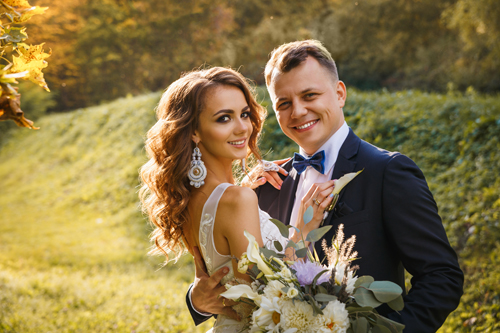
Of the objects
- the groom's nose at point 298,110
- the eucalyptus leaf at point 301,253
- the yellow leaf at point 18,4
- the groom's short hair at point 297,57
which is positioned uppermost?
the yellow leaf at point 18,4

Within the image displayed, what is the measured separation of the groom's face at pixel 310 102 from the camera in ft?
8.63

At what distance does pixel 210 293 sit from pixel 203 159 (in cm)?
84

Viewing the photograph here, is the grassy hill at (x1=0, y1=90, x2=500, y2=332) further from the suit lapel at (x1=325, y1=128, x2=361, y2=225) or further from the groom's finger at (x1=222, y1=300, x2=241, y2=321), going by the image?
the groom's finger at (x1=222, y1=300, x2=241, y2=321)

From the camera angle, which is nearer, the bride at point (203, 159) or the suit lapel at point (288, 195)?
the bride at point (203, 159)

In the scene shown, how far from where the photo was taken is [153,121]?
518 inches

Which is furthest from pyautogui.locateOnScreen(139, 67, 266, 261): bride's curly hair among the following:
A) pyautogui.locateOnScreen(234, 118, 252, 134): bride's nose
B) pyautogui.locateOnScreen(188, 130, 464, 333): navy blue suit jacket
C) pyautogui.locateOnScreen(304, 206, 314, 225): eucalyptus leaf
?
pyautogui.locateOnScreen(304, 206, 314, 225): eucalyptus leaf

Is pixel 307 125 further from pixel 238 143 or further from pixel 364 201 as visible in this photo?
pixel 364 201

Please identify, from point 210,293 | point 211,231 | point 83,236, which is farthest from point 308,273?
point 83,236

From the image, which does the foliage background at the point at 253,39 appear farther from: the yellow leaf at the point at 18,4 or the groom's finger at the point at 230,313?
the yellow leaf at the point at 18,4

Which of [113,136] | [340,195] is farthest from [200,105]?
[113,136]

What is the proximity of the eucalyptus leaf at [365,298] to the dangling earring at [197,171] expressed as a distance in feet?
4.01

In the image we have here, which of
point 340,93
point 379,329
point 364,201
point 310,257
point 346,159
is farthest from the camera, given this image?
point 340,93

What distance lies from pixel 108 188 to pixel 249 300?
11.1m

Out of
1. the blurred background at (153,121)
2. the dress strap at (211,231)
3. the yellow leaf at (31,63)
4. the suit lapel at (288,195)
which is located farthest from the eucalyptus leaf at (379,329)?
the blurred background at (153,121)
